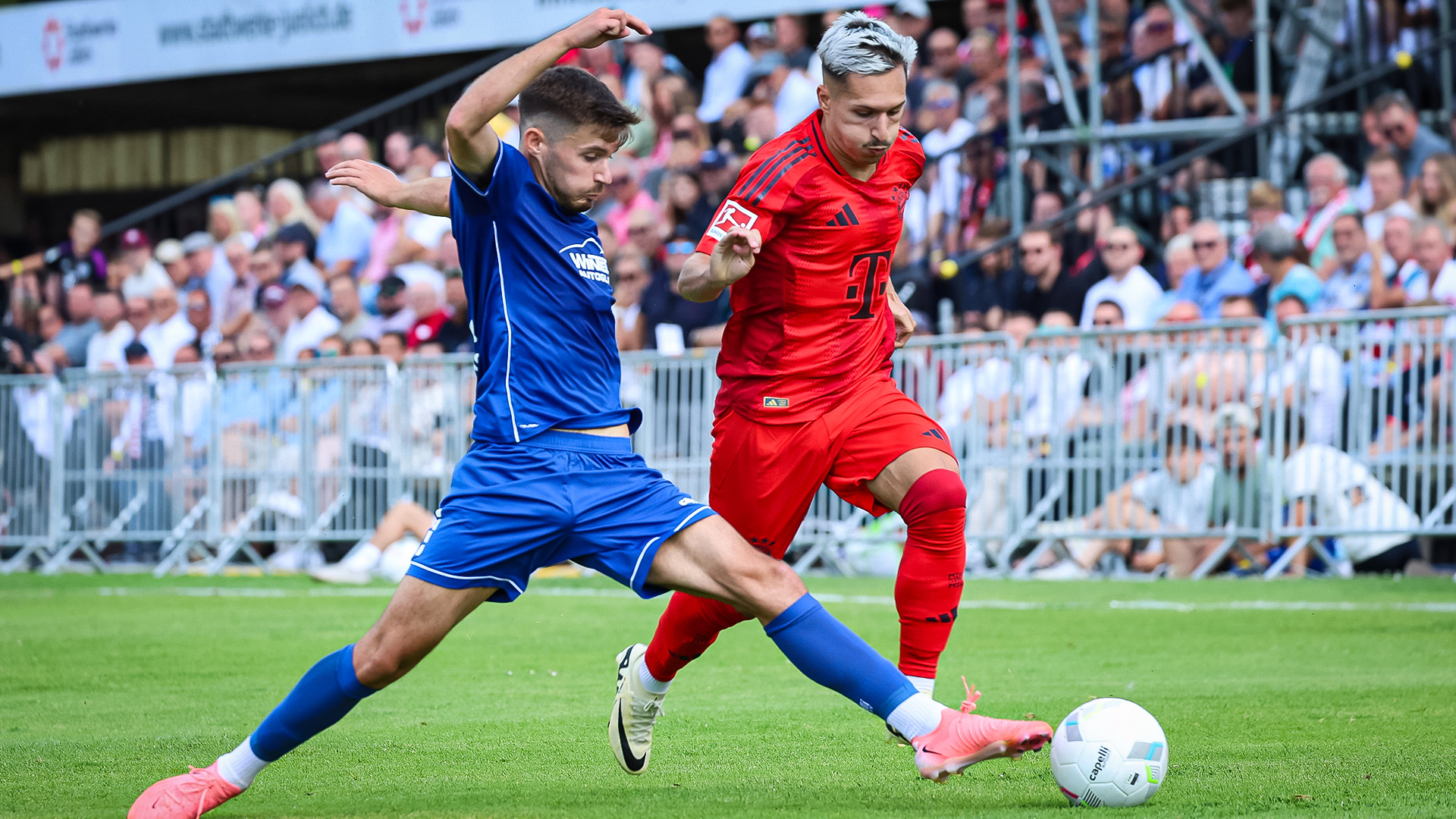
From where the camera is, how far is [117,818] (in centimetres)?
456

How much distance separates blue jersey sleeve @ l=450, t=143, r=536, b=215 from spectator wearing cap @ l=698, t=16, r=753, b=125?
45.0 feet

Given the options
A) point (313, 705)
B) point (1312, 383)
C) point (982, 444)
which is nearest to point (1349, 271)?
point (1312, 383)

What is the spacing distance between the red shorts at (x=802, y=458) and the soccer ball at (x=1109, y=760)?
4.07 ft

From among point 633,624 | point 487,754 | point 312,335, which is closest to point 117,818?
point 487,754

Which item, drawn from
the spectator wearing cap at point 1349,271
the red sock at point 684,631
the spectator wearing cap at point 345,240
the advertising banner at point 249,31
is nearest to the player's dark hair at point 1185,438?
the spectator wearing cap at point 1349,271

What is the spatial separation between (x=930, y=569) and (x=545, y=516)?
4.83ft

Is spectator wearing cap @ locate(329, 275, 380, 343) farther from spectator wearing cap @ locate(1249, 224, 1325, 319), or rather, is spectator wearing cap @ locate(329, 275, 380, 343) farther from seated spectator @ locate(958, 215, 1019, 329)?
spectator wearing cap @ locate(1249, 224, 1325, 319)

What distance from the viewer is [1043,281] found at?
47.0 ft

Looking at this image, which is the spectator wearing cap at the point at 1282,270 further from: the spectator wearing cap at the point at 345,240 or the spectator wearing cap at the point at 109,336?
the spectator wearing cap at the point at 109,336

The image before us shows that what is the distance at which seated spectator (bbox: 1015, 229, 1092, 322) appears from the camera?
46.2 ft

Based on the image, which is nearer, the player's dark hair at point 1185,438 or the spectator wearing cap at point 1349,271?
the player's dark hair at point 1185,438

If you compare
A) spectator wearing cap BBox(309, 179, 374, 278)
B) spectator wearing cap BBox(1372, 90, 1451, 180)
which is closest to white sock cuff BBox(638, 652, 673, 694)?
spectator wearing cap BBox(1372, 90, 1451, 180)

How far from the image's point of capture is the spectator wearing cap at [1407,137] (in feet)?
43.8

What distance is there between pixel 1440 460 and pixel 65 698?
9.04 metres
